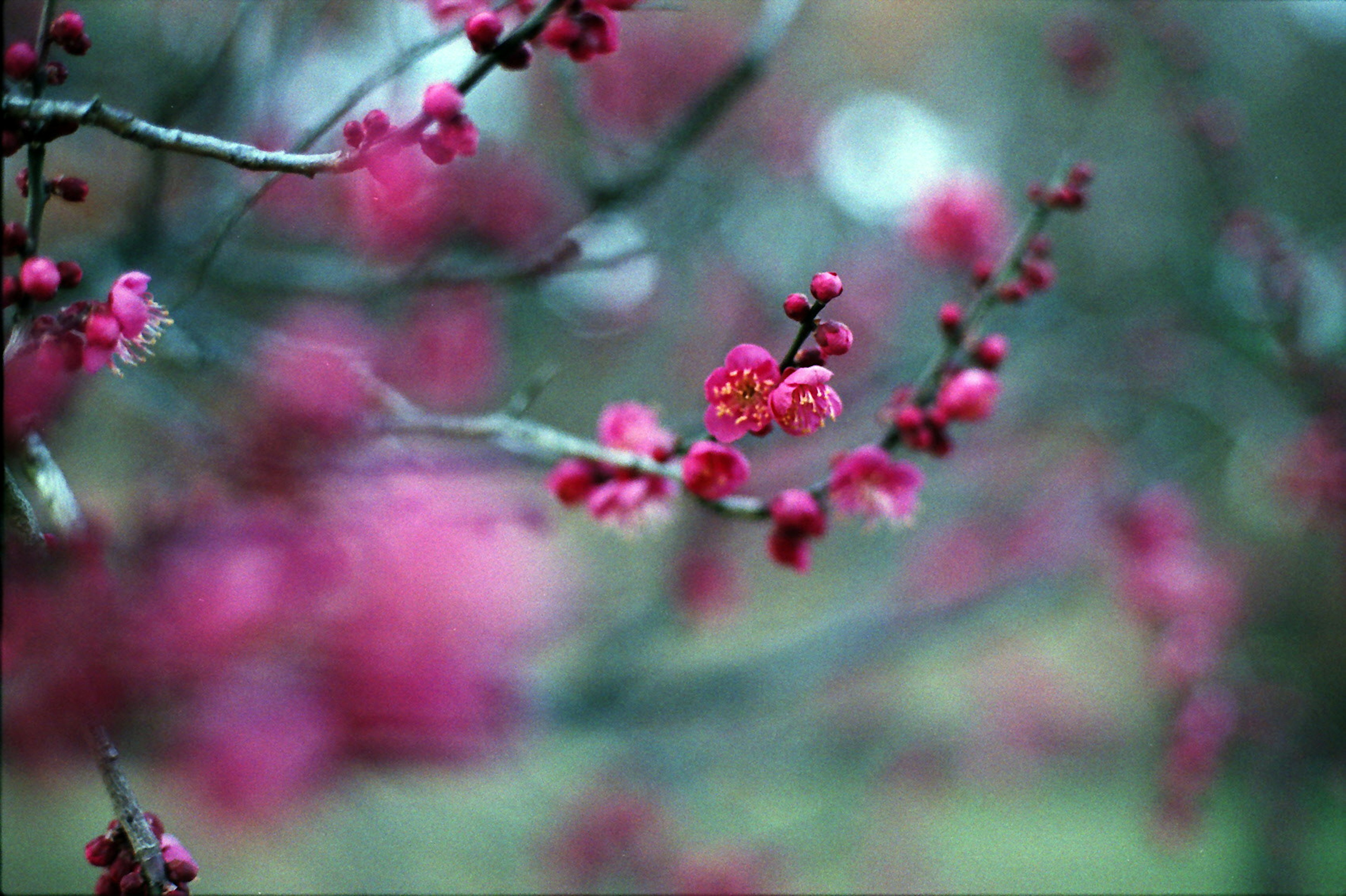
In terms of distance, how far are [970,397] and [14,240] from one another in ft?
2.42

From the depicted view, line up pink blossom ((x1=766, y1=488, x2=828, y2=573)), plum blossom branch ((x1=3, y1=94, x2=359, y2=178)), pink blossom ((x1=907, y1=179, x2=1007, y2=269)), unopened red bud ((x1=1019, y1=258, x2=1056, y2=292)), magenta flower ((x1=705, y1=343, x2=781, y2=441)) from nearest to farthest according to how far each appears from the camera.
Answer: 1. plum blossom branch ((x1=3, y1=94, x2=359, y2=178))
2. magenta flower ((x1=705, y1=343, x2=781, y2=441))
3. pink blossom ((x1=766, y1=488, x2=828, y2=573))
4. unopened red bud ((x1=1019, y1=258, x2=1056, y2=292))
5. pink blossom ((x1=907, y1=179, x2=1007, y2=269))

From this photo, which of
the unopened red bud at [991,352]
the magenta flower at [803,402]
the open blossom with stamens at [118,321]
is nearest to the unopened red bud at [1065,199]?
the unopened red bud at [991,352]

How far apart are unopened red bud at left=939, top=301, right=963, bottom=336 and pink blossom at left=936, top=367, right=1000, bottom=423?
44 millimetres

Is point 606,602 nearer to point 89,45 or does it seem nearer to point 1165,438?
point 1165,438

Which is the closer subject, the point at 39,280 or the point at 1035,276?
the point at 39,280

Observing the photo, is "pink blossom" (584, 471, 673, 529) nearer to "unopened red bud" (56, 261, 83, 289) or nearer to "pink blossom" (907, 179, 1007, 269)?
"unopened red bud" (56, 261, 83, 289)

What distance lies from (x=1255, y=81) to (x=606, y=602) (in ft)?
15.3

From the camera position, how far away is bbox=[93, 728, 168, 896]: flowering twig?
Answer: 21.7 inches

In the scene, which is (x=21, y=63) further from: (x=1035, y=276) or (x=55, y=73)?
(x=1035, y=276)

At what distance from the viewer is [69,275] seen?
0.60 metres

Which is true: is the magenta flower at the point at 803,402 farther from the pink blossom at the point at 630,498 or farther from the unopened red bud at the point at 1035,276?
the unopened red bud at the point at 1035,276

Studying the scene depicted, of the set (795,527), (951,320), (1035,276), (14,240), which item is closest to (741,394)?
(795,527)

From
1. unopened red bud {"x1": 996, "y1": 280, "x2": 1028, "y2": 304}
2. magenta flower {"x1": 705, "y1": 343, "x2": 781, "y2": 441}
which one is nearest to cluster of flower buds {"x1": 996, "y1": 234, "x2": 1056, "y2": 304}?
unopened red bud {"x1": 996, "y1": 280, "x2": 1028, "y2": 304}

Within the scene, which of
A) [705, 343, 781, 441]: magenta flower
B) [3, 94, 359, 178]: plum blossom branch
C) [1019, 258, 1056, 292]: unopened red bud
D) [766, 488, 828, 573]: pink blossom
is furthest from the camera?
[1019, 258, 1056, 292]: unopened red bud
